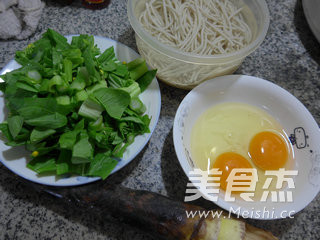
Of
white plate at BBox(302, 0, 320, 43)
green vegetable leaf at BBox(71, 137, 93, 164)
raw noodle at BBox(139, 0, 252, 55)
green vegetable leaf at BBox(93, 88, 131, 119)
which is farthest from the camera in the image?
white plate at BBox(302, 0, 320, 43)

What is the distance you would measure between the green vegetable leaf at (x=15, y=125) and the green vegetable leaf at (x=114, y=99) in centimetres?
30

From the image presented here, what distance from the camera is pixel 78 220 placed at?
1.13m

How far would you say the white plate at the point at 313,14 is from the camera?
155 cm

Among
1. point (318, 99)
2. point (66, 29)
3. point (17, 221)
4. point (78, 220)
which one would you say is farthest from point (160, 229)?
point (66, 29)

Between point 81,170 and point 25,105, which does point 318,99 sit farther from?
point 25,105

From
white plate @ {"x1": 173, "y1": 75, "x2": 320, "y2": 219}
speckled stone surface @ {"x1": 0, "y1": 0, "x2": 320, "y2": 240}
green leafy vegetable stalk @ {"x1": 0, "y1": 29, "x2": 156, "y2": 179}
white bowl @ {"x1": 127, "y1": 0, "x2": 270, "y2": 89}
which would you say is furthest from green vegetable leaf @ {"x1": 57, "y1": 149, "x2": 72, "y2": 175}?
white bowl @ {"x1": 127, "y1": 0, "x2": 270, "y2": 89}

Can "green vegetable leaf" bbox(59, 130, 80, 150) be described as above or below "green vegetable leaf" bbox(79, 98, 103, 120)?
below

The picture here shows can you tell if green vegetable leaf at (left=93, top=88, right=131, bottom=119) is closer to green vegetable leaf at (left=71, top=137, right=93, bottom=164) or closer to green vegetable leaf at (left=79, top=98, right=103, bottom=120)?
green vegetable leaf at (left=79, top=98, right=103, bottom=120)

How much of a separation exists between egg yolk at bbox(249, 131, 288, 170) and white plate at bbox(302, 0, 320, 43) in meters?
0.82

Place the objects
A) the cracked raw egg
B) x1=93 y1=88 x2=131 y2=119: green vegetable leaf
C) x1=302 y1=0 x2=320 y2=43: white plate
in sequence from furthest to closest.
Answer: x1=302 y1=0 x2=320 y2=43: white plate → the cracked raw egg → x1=93 y1=88 x2=131 y2=119: green vegetable leaf

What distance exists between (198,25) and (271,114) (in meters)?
0.59

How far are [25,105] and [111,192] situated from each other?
1.57 feet

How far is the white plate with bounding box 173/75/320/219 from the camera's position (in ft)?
3.43

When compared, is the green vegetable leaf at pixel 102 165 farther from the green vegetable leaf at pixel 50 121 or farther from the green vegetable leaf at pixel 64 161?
the green vegetable leaf at pixel 50 121
